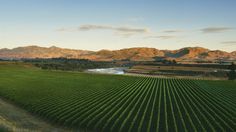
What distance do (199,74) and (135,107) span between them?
125 m

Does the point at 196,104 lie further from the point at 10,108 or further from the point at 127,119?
the point at 10,108

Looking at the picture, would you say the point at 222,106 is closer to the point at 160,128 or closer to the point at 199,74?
the point at 160,128

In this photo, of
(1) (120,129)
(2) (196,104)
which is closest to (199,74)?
(2) (196,104)

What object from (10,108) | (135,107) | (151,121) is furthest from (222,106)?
(10,108)

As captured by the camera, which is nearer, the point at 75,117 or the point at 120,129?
the point at 120,129

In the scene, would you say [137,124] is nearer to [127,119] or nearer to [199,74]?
[127,119]

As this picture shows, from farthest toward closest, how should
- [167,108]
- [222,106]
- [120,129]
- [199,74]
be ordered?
[199,74], [222,106], [167,108], [120,129]

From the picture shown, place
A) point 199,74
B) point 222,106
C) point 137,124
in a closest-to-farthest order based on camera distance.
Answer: point 137,124, point 222,106, point 199,74

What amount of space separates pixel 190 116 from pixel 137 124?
333 inches

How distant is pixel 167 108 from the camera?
140 feet

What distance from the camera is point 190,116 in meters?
37.2

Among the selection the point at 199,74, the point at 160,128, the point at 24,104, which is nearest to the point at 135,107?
the point at 160,128

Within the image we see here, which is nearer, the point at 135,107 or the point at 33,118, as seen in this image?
the point at 33,118

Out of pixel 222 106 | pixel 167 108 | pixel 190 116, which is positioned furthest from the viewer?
pixel 222 106
